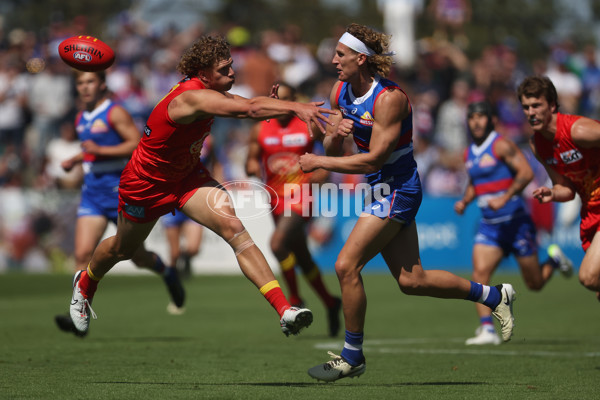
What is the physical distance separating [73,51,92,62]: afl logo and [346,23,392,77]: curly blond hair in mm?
2214

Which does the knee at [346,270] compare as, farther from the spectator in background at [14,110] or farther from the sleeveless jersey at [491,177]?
the spectator in background at [14,110]

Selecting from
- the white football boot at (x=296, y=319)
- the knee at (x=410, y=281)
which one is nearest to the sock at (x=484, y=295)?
the knee at (x=410, y=281)

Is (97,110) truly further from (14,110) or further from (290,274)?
(14,110)

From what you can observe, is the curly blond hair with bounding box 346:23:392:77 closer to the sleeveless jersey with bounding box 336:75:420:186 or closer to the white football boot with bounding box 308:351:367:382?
the sleeveless jersey with bounding box 336:75:420:186

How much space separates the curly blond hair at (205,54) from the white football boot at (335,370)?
250 centimetres

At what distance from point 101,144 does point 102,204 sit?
712 mm

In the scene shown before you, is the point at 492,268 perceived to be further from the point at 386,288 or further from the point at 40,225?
the point at 40,225

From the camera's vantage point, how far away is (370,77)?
23.7ft

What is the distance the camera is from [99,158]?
1070 cm

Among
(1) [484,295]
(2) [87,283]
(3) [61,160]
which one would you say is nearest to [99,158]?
(2) [87,283]

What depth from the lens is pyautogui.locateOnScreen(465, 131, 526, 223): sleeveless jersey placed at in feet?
34.8

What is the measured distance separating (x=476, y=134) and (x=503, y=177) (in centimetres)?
57

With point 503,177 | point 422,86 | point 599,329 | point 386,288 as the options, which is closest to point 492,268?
point 503,177

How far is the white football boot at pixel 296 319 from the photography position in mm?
6695
